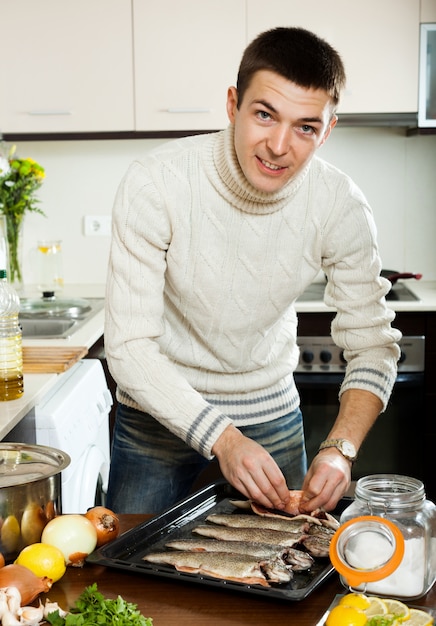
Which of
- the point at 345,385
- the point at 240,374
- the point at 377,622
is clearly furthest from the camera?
the point at 240,374

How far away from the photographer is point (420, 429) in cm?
305

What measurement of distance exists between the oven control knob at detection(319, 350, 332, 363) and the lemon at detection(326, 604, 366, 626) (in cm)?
205

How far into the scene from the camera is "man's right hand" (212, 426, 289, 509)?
132cm

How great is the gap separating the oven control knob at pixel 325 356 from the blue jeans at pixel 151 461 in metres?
1.20

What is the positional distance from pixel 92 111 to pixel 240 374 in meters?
1.66

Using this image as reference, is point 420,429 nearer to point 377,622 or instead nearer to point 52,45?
point 52,45

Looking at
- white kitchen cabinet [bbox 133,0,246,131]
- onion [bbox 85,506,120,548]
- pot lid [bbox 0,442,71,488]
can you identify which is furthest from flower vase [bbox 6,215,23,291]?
onion [bbox 85,506,120,548]

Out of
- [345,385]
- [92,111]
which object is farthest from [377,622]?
[92,111]

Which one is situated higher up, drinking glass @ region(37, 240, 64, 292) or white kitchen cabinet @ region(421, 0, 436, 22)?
white kitchen cabinet @ region(421, 0, 436, 22)

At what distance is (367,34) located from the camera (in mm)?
3053

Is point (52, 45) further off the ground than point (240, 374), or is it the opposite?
point (52, 45)

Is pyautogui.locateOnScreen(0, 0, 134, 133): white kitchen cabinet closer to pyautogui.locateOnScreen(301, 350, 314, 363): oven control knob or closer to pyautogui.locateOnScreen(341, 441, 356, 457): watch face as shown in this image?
pyautogui.locateOnScreen(301, 350, 314, 363): oven control knob

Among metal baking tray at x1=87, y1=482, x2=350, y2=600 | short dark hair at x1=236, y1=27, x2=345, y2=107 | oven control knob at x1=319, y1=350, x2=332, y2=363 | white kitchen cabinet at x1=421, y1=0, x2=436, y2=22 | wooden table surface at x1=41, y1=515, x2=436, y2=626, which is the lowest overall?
oven control knob at x1=319, y1=350, x2=332, y2=363

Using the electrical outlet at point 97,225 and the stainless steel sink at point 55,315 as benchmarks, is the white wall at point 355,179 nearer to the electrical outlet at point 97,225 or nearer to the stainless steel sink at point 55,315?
the electrical outlet at point 97,225
